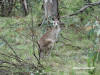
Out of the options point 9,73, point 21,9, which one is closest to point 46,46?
point 9,73

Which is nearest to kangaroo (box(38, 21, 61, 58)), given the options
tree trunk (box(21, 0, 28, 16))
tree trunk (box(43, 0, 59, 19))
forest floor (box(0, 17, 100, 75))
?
forest floor (box(0, 17, 100, 75))

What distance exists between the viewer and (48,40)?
4664mm

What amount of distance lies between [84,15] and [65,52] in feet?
2.82

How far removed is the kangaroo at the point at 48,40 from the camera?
4.49 metres

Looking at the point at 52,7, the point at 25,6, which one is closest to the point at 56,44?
the point at 52,7

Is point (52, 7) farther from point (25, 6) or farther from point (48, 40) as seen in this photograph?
point (25, 6)

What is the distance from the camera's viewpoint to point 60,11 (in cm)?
555

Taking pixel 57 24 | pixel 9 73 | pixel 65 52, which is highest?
pixel 57 24

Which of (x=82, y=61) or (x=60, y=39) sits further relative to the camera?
(x=60, y=39)

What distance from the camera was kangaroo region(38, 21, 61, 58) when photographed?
449 centimetres

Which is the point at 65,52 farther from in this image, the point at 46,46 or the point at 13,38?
the point at 13,38

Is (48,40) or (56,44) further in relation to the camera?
(56,44)

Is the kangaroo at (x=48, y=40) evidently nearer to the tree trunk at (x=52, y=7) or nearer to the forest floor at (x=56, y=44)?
the forest floor at (x=56, y=44)

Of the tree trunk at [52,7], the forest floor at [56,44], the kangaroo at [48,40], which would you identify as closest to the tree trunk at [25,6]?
the forest floor at [56,44]
